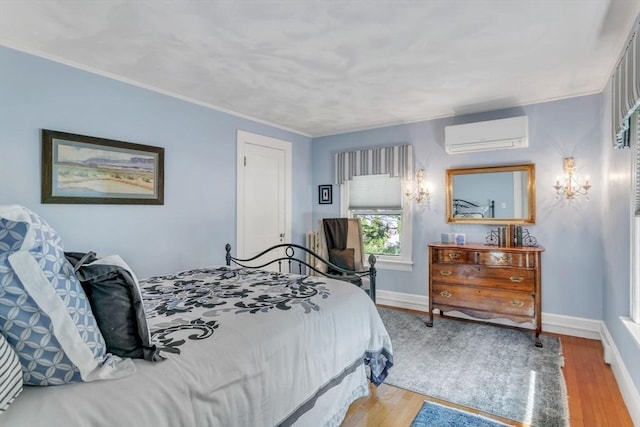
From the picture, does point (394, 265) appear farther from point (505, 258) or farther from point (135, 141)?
point (135, 141)

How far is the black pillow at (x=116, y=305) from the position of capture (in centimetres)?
115

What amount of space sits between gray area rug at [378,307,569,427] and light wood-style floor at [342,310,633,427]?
0.07 m

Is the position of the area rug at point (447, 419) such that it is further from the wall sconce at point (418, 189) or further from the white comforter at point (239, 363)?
the wall sconce at point (418, 189)

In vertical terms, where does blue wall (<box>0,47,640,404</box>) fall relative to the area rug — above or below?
above

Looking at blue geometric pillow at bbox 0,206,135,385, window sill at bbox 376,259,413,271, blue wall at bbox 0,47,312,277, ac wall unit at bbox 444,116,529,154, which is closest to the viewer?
blue geometric pillow at bbox 0,206,135,385

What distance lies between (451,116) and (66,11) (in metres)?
3.68

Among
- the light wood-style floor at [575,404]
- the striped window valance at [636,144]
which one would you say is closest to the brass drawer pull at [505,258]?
the light wood-style floor at [575,404]

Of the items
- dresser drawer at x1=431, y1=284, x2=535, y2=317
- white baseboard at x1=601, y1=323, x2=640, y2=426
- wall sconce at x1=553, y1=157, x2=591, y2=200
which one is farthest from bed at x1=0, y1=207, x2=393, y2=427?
wall sconce at x1=553, y1=157, x2=591, y2=200

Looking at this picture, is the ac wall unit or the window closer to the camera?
the ac wall unit

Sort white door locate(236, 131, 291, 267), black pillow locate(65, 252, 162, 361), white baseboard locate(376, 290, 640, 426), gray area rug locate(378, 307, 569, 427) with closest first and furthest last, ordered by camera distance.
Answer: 1. black pillow locate(65, 252, 162, 361)
2. white baseboard locate(376, 290, 640, 426)
3. gray area rug locate(378, 307, 569, 427)
4. white door locate(236, 131, 291, 267)

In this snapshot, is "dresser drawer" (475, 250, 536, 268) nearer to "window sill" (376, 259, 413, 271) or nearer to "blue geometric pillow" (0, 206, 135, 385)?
"window sill" (376, 259, 413, 271)

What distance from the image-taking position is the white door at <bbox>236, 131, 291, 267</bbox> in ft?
13.3

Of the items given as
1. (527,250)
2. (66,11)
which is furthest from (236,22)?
(527,250)

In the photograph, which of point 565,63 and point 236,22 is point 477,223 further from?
point 236,22
